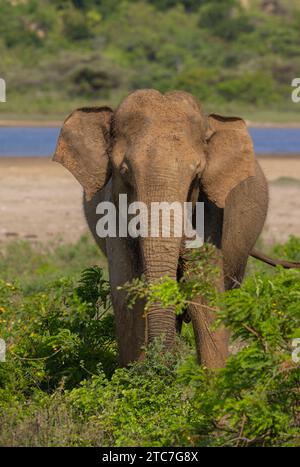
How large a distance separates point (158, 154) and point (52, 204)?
12456 millimetres

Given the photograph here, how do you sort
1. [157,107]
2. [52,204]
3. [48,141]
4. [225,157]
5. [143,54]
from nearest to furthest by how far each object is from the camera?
[157,107]
[225,157]
[52,204]
[48,141]
[143,54]

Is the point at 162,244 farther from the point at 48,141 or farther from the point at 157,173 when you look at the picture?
the point at 48,141

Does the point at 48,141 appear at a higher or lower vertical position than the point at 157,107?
higher

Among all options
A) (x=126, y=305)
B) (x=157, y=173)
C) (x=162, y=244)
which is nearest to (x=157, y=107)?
(x=157, y=173)

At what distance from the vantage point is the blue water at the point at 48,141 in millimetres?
32784

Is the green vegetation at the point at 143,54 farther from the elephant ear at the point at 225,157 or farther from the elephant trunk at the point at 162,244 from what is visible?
the elephant trunk at the point at 162,244

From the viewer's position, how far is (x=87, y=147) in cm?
794

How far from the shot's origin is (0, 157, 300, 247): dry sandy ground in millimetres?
16969

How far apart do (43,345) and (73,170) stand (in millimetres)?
1048

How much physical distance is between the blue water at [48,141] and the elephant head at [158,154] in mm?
22988

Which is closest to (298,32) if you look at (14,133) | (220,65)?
(220,65)

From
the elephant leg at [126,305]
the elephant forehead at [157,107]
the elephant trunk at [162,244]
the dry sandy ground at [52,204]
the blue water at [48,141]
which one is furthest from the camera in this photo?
the blue water at [48,141]

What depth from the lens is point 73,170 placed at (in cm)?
800

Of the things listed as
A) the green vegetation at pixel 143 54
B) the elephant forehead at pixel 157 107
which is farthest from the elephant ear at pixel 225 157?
→ the green vegetation at pixel 143 54
